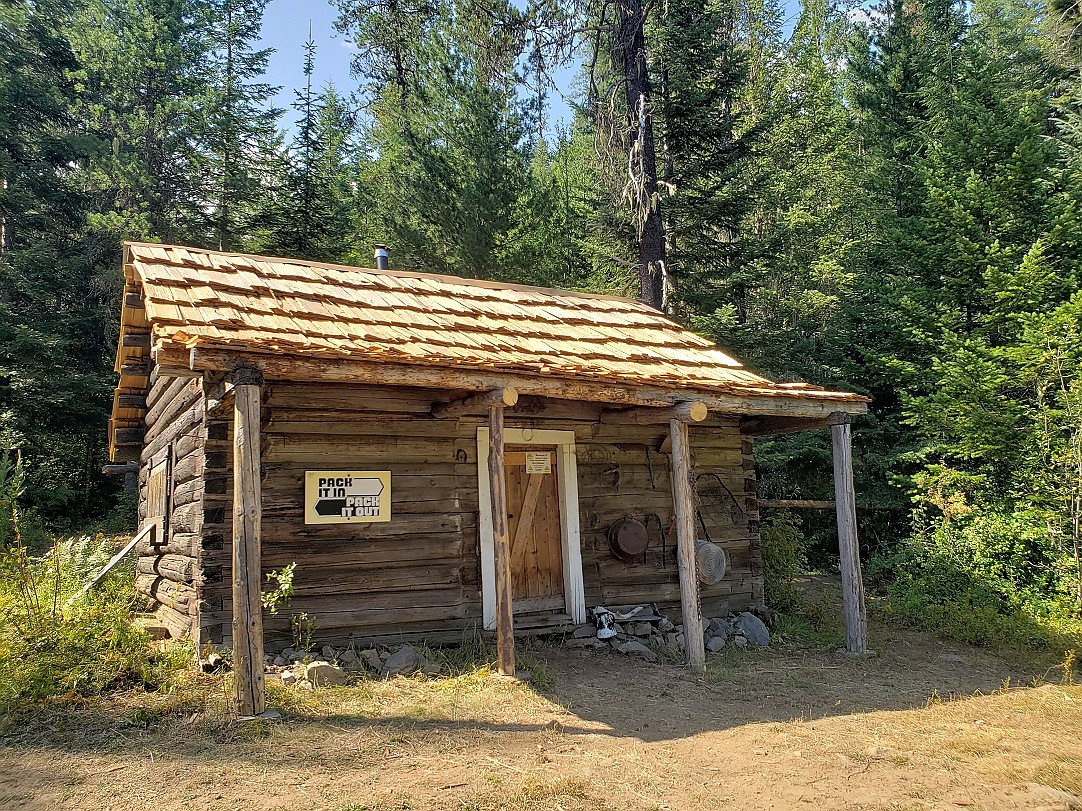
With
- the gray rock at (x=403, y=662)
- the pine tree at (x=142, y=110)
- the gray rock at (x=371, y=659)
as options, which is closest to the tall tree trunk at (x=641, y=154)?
the gray rock at (x=403, y=662)

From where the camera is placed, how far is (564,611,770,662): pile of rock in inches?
343

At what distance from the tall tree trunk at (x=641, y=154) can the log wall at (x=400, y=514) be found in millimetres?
6541

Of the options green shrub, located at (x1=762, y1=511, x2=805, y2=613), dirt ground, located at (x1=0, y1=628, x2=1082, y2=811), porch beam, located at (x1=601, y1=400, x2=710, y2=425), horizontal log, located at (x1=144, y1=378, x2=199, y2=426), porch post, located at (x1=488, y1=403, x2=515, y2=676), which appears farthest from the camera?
green shrub, located at (x1=762, y1=511, x2=805, y2=613)

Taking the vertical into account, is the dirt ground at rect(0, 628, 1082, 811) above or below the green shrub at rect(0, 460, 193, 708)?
below

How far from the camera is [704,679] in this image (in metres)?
7.73

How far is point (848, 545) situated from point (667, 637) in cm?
242

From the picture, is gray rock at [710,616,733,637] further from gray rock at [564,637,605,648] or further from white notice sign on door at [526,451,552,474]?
white notice sign on door at [526,451,552,474]

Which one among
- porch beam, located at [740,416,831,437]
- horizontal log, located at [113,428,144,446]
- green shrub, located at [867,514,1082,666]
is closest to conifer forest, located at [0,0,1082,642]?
green shrub, located at [867,514,1082,666]

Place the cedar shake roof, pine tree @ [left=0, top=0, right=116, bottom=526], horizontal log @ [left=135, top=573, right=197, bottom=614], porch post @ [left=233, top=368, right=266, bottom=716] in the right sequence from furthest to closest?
pine tree @ [left=0, top=0, right=116, bottom=526] → horizontal log @ [left=135, top=573, right=197, bottom=614] → the cedar shake roof → porch post @ [left=233, top=368, right=266, bottom=716]

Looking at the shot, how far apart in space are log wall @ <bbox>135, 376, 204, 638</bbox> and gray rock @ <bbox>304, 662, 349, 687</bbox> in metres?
1.40

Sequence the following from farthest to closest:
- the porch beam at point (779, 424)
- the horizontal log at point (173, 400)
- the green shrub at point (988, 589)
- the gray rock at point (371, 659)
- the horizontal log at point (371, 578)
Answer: the green shrub at point (988, 589) → the porch beam at point (779, 424) → the horizontal log at point (173, 400) → the horizontal log at point (371, 578) → the gray rock at point (371, 659)

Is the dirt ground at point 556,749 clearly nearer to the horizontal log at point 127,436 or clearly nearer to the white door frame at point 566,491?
the white door frame at point 566,491

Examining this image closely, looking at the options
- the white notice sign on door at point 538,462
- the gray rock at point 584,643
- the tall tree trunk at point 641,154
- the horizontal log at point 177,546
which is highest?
the tall tree trunk at point 641,154

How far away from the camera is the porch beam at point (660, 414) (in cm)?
804
